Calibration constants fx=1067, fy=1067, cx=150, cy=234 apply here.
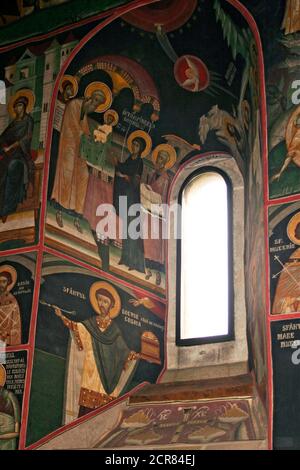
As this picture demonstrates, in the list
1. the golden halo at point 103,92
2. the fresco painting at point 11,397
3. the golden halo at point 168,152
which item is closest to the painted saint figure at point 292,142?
the golden halo at point 168,152

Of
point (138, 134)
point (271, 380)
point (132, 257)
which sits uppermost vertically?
point (138, 134)

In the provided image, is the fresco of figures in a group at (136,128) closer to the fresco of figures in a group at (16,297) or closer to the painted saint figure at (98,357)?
the painted saint figure at (98,357)

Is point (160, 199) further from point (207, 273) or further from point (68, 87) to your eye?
point (68, 87)

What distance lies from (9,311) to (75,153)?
2.43m

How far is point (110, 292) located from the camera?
14562 mm

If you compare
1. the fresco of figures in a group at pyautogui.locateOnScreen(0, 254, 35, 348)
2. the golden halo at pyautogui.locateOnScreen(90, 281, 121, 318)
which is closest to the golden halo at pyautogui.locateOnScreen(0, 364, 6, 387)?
the fresco of figures in a group at pyautogui.locateOnScreen(0, 254, 35, 348)

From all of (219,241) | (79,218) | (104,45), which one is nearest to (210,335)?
(219,241)

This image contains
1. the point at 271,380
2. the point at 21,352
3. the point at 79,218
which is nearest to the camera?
the point at 271,380

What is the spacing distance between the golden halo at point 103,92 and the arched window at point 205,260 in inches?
63.4

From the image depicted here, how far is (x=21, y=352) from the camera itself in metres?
13.8

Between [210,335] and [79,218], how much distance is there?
2.40 meters

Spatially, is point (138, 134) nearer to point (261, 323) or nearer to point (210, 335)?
point (210, 335)

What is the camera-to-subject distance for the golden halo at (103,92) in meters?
15.1

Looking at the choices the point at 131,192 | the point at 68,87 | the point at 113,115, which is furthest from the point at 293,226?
the point at 68,87
